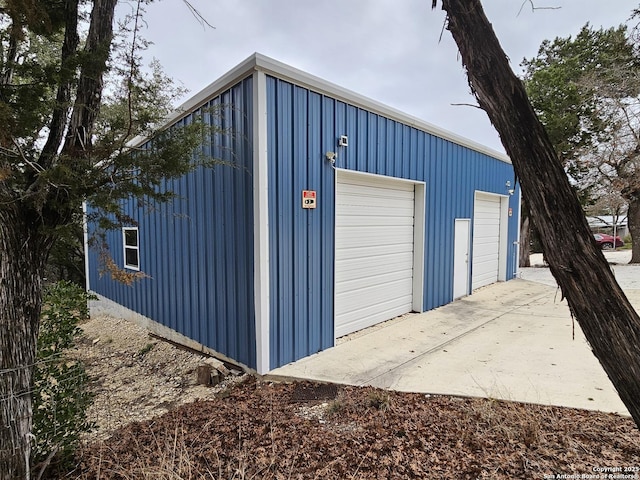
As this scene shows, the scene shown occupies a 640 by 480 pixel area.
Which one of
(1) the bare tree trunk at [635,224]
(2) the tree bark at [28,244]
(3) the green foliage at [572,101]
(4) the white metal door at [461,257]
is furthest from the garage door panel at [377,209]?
(1) the bare tree trunk at [635,224]

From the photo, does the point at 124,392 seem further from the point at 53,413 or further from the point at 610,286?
the point at 610,286

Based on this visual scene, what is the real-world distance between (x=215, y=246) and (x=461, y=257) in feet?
17.4

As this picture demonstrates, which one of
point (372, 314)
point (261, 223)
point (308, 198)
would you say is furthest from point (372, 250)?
point (261, 223)

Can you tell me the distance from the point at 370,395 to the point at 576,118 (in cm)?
1371

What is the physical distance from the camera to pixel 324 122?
4.33 metres

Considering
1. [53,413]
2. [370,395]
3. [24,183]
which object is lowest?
[370,395]

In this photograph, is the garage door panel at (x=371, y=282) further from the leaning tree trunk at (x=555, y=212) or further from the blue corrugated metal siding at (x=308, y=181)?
the leaning tree trunk at (x=555, y=212)

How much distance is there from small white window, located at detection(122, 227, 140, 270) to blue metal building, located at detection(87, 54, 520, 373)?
0.04 m

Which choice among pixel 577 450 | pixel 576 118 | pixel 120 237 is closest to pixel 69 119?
pixel 577 450

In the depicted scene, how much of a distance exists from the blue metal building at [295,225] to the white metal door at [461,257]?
0.05 m

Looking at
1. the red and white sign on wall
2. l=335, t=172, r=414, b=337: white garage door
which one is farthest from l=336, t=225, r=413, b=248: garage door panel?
the red and white sign on wall

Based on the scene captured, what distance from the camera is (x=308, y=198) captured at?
4.17m

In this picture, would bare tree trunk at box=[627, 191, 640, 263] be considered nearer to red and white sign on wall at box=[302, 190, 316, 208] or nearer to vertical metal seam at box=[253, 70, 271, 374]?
red and white sign on wall at box=[302, 190, 316, 208]

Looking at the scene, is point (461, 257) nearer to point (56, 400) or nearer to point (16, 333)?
Answer: point (56, 400)
